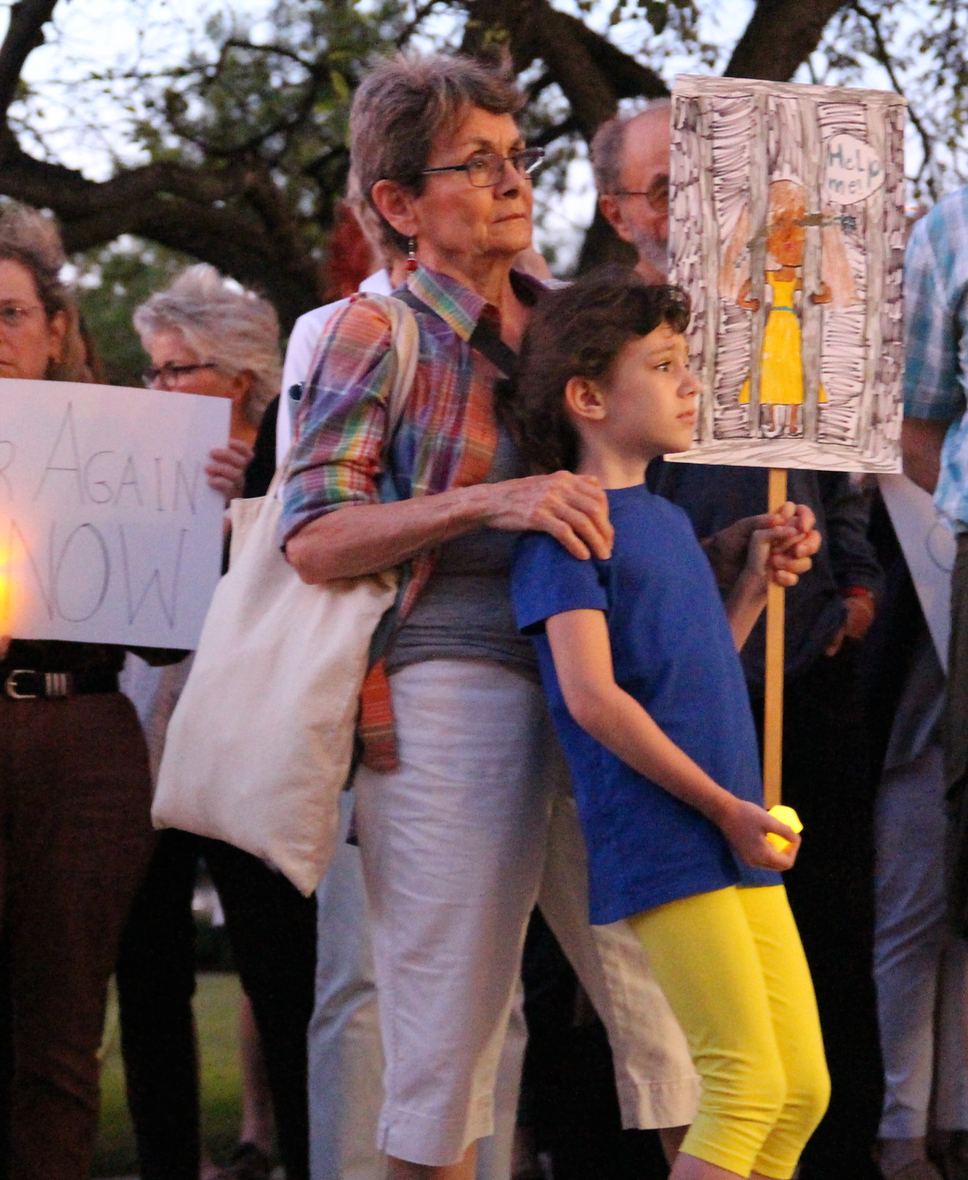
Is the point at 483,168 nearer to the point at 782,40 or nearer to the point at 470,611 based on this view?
the point at 470,611

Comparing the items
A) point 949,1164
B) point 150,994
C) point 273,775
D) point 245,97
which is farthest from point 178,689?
→ point 245,97

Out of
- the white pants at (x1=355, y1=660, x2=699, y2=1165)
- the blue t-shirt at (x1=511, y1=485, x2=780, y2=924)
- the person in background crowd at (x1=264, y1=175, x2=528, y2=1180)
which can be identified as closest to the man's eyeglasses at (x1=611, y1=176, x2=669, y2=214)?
the person in background crowd at (x1=264, y1=175, x2=528, y2=1180)

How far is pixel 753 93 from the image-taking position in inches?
107

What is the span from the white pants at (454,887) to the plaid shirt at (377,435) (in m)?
0.08

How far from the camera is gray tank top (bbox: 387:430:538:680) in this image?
240 cm

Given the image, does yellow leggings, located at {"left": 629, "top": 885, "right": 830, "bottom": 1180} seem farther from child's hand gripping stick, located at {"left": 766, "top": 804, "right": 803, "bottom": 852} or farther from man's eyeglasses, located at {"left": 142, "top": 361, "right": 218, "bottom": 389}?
man's eyeglasses, located at {"left": 142, "top": 361, "right": 218, "bottom": 389}

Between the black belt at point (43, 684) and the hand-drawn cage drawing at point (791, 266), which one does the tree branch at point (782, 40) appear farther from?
the black belt at point (43, 684)

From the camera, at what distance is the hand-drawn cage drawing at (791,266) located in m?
A: 2.66

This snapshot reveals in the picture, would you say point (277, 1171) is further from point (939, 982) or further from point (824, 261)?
point (824, 261)

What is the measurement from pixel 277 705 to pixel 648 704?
534mm

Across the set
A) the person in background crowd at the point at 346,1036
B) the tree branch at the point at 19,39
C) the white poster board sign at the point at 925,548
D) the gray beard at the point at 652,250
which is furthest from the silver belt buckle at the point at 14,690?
the tree branch at the point at 19,39

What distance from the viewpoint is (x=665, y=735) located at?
2.26m

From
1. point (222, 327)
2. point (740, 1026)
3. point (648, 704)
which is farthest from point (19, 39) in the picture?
point (740, 1026)

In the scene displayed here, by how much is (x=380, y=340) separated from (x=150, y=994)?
5.28 ft
